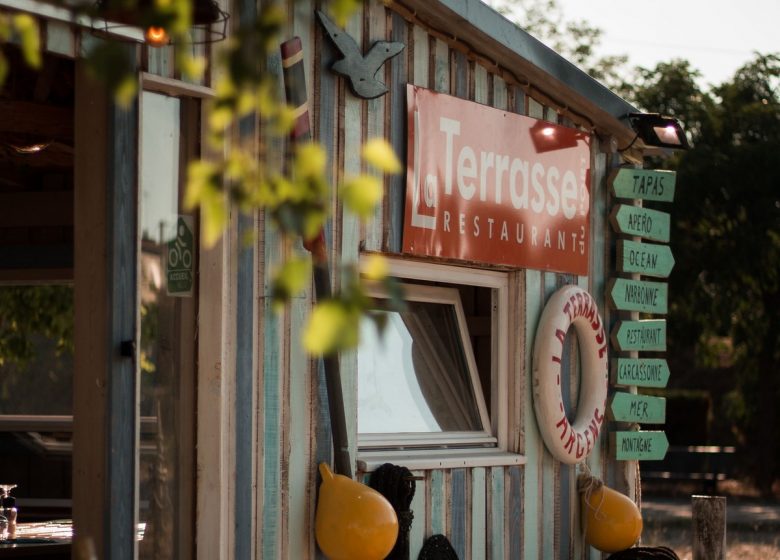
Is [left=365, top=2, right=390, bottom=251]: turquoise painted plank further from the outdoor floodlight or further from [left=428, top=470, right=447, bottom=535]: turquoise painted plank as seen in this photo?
the outdoor floodlight

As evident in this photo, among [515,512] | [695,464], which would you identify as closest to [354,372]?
[515,512]

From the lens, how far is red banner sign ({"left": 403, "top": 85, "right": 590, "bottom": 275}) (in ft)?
18.5

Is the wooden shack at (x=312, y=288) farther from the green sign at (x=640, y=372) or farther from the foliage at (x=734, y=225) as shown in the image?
the foliage at (x=734, y=225)

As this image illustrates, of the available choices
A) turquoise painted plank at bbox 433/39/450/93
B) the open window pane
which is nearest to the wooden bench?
the open window pane

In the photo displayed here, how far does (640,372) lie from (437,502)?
193 centimetres

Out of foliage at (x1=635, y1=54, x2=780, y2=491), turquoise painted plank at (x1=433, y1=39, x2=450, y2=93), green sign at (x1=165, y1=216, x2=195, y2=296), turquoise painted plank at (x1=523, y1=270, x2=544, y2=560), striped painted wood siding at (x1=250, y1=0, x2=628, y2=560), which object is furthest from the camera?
foliage at (x1=635, y1=54, x2=780, y2=491)

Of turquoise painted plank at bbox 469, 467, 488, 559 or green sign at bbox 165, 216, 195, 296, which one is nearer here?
green sign at bbox 165, 216, 195, 296

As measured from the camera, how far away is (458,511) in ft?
19.0

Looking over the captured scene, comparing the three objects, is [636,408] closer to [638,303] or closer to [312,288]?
[638,303]

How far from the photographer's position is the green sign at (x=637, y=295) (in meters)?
7.03

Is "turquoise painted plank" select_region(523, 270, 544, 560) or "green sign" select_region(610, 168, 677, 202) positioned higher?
"green sign" select_region(610, 168, 677, 202)

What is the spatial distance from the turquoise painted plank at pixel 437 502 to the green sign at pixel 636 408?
1572 mm

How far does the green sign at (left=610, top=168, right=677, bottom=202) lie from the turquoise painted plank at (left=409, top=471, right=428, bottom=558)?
2.17m

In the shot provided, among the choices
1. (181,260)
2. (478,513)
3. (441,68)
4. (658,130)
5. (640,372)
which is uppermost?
(441,68)
